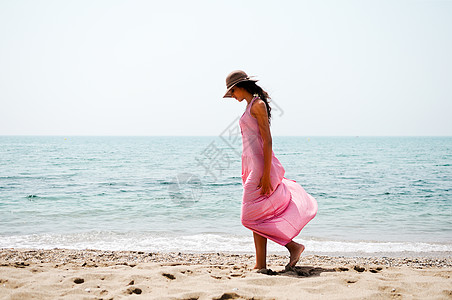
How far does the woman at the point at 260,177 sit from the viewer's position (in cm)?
323

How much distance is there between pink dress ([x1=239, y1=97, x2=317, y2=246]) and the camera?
3.28m

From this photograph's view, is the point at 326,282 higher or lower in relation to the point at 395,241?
higher

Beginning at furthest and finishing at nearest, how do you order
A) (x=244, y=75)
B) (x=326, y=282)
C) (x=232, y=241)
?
(x=232, y=241)
(x=244, y=75)
(x=326, y=282)

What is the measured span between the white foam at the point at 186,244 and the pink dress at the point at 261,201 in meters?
2.52

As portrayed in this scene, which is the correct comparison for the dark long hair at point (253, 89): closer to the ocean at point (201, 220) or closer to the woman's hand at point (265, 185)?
the woman's hand at point (265, 185)

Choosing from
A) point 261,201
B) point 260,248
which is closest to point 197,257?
point 260,248

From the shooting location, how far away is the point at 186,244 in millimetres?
6188

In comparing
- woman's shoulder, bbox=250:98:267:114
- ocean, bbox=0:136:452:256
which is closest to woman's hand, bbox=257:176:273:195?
woman's shoulder, bbox=250:98:267:114

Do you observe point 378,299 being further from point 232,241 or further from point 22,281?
point 232,241

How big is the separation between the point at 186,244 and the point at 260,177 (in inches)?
134

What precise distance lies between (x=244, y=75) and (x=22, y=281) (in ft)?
8.90

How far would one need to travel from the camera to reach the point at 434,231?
7.28 m

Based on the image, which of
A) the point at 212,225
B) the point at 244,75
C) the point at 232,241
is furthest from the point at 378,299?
the point at 212,225

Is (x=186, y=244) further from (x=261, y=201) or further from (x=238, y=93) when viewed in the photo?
(x=238, y=93)
